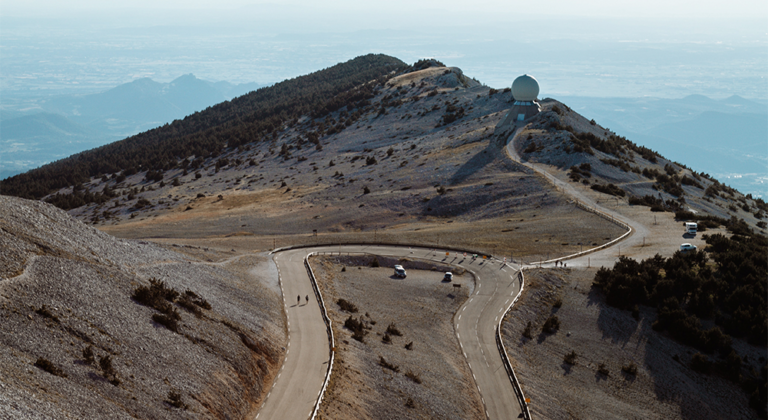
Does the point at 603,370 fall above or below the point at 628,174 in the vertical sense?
below

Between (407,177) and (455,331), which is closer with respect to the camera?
(455,331)

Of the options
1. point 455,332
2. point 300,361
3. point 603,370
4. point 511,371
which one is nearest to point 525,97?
point 455,332

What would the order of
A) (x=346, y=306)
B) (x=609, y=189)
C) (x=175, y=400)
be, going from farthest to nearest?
1. (x=609, y=189)
2. (x=346, y=306)
3. (x=175, y=400)

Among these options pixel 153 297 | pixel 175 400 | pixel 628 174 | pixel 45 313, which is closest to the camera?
pixel 175 400

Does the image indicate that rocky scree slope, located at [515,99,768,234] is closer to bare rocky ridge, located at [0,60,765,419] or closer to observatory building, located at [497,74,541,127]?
bare rocky ridge, located at [0,60,765,419]

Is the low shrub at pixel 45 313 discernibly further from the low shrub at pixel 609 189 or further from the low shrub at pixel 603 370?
the low shrub at pixel 609 189

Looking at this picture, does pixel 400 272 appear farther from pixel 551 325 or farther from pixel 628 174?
pixel 628 174

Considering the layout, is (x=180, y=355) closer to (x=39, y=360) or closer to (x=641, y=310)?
(x=39, y=360)

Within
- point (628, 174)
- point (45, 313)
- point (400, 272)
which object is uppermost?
point (45, 313)

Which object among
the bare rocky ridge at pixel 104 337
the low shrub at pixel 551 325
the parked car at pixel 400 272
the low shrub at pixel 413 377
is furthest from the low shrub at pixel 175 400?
the parked car at pixel 400 272
